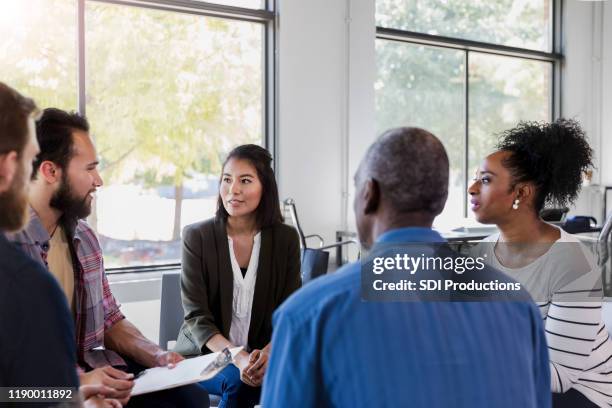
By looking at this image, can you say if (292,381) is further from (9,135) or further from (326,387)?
(9,135)

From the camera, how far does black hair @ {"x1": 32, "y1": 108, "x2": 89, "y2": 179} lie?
5.98 ft

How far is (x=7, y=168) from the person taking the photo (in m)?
0.97

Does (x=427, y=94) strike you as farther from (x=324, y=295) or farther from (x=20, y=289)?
(x=20, y=289)

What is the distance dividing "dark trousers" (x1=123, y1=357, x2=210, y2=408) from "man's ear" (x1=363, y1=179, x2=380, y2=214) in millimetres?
1281

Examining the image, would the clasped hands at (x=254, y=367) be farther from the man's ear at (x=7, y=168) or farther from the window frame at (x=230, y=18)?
the window frame at (x=230, y=18)

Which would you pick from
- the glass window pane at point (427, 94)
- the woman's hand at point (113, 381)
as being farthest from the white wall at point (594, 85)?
the woman's hand at point (113, 381)

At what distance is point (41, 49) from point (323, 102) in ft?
6.89

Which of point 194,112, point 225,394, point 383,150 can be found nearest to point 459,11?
point 194,112

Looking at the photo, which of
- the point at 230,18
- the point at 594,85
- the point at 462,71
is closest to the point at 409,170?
the point at 230,18

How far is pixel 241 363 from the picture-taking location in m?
2.22

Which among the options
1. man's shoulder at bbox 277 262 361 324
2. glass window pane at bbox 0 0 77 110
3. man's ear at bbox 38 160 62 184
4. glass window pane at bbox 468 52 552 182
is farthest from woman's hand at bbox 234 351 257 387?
glass window pane at bbox 468 52 552 182

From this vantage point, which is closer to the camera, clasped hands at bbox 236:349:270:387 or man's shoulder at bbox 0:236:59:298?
man's shoulder at bbox 0:236:59:298

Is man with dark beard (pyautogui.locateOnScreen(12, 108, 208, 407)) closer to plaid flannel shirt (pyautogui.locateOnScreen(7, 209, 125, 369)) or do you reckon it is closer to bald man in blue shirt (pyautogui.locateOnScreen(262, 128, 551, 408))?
plaid flannel shirt (pyautogui.locateOnScreen(7, 209, 125, 369))

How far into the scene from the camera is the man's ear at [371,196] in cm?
108
